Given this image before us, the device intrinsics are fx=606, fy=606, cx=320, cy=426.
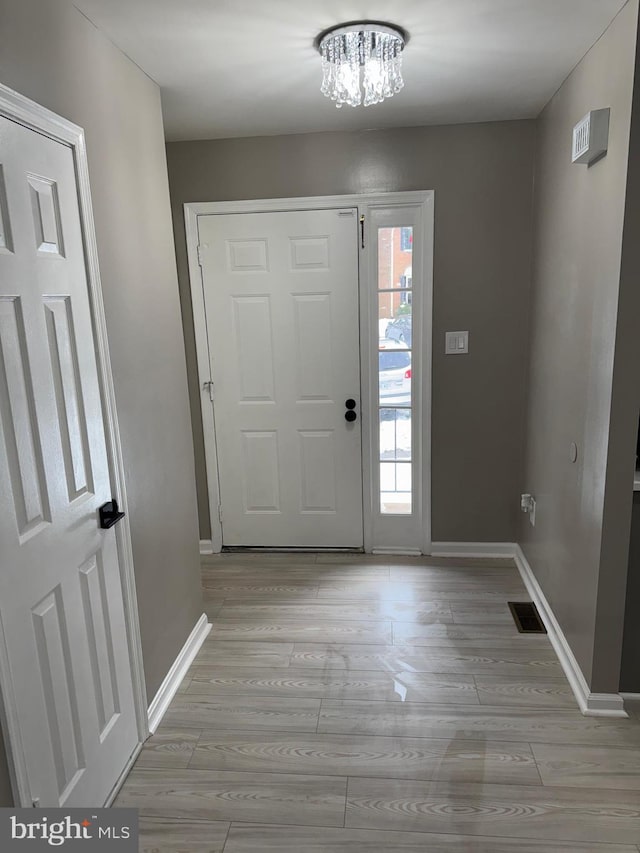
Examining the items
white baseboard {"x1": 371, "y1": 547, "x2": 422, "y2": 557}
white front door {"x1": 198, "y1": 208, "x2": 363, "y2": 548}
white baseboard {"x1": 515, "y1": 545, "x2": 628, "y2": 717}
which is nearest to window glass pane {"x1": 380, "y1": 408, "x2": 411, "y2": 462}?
white front door {"x1": 198, "y1": 208, "x2": 363, "y2": 548}

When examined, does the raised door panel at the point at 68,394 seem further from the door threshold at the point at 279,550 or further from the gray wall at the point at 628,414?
the door threshold at the point at 279,550

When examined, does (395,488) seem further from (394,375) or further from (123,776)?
(123,776)

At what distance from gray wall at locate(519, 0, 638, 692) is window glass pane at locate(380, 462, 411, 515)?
0.83 m

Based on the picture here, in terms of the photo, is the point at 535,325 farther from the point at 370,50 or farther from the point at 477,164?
the point at 370,50

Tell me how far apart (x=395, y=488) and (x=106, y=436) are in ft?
6.99

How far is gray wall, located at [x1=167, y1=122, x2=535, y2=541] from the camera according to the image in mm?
3270

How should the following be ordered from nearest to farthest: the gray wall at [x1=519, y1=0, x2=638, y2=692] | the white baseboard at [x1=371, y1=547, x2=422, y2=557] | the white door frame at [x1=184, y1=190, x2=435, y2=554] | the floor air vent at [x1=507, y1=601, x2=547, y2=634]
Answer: the gray wall at [x1=519, y1=0, x2=638, y2=692] < the floor air vent at [x1=507, y1=601, x2=547, y2=634] < the white door frame at [x1=184, y1=190, x2=435, y2=554] < the white baseboard at [x1=371, y1=547, x2=422, y2=557]

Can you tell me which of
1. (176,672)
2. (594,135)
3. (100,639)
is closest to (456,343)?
(594,135)

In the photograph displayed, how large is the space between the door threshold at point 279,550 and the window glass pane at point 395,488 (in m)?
0.33

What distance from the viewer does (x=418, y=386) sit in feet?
11.6

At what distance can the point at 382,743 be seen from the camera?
7.24 feet

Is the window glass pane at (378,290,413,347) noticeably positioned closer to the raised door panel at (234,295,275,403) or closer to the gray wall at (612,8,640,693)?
the raised door panel at (234,295,275,403)

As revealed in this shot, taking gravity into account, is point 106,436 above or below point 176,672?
above

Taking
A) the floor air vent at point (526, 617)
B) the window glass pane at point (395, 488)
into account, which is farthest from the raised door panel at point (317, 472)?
the floor air vent at point (526, 617)
